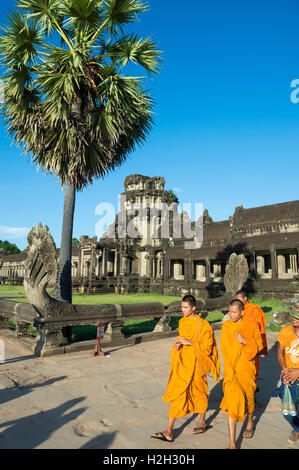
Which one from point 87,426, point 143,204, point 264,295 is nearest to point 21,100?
point 87,426

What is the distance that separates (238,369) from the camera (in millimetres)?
3400

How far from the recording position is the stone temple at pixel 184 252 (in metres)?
25.4

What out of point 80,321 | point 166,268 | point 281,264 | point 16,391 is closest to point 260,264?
point 281,264

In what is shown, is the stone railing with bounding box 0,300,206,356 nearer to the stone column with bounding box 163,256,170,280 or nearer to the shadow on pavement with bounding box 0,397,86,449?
the shadow on pavement with bounding box 0,397,86,449

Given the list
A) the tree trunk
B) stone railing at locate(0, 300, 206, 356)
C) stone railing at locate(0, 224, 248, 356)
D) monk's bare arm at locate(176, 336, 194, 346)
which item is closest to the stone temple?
stone railing at locate(0, 300, 206, 356)

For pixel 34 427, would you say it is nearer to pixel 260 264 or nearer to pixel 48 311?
pixel 48 311

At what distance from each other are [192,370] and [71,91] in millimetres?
7487

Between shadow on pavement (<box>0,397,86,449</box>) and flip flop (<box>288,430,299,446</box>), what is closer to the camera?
shadow on pavement (<box>0,397,86,449</box>)

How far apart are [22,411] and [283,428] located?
3.24 metres

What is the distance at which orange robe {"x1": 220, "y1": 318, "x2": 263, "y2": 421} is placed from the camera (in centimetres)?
322

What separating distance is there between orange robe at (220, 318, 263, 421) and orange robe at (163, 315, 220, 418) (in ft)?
0.82

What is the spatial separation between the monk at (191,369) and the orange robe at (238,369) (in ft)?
0.84

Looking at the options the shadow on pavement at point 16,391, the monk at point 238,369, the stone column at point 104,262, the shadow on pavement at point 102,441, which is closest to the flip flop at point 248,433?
the monk at point 238,369
